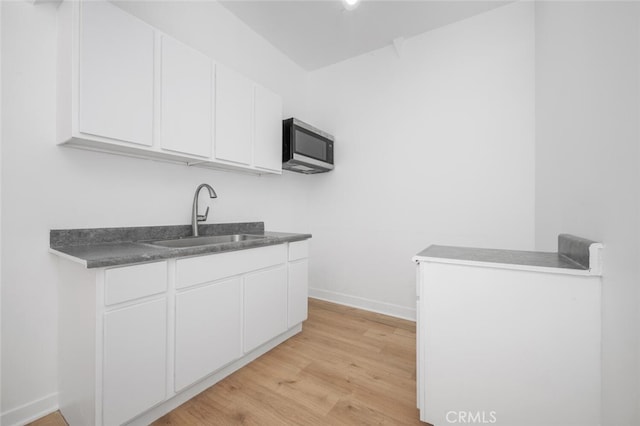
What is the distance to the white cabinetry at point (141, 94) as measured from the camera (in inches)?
47.2

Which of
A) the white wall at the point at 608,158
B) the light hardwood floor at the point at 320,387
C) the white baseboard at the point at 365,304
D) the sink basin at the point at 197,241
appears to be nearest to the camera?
the white wall at the point at 608,158

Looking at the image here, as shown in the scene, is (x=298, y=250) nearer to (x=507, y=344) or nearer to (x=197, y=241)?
(x=197, y=241)

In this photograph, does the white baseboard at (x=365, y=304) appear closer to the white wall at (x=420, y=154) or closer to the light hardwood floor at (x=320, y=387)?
the white wall at (x=420, y=154)

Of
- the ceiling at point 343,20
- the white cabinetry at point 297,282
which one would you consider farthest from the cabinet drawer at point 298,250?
the ceiling at point 343,20

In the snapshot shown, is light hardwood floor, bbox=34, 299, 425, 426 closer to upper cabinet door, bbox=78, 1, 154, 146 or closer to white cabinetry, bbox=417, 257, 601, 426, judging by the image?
white cabinetry, bbox=417, 257, 601, 426

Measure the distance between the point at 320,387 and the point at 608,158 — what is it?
5.58 ft

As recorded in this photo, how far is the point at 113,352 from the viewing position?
1090 millimetres

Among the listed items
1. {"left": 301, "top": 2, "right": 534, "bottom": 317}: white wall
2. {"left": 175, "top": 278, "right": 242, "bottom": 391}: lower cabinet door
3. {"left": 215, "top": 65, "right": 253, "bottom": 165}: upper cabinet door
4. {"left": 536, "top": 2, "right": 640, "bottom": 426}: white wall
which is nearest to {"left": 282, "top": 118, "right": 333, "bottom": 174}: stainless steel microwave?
{"left": 301, "top": 2, "right": 534, "bottom": 317}: white wall

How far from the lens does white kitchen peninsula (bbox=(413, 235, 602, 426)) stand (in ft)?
3.14

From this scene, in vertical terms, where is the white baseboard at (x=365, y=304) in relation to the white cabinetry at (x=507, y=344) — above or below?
below

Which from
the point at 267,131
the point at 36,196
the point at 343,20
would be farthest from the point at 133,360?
the point at 343,20

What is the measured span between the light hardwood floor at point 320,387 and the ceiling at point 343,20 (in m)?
2.76

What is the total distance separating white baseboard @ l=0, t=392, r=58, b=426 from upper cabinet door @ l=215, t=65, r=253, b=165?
1.57 metres

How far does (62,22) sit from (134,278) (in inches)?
52.5
